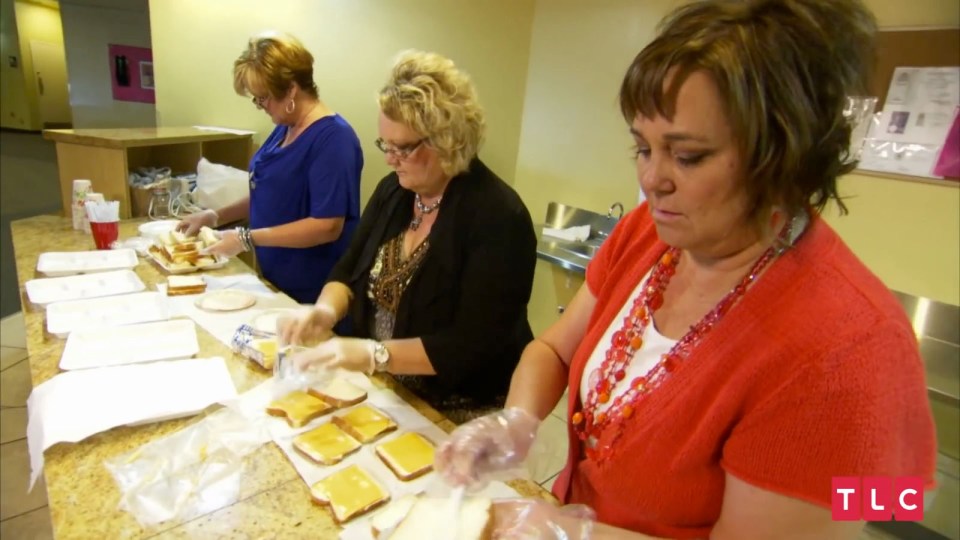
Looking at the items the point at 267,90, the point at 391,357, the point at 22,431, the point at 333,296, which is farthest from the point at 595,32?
the point at 22,431

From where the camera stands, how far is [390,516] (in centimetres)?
94

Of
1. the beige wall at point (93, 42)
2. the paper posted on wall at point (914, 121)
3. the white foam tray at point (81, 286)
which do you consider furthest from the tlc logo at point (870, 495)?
the beige wall at point (93, 42)

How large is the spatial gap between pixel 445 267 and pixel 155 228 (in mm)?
1775

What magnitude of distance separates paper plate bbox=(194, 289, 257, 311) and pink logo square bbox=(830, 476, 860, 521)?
5.55 ft

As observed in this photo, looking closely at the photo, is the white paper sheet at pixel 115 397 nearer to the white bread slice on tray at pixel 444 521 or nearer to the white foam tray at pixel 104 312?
the white foam tray at pixel 104 312

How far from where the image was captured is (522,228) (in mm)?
1479

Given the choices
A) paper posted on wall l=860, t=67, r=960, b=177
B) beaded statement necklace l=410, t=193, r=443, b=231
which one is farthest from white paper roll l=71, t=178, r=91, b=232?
paper posted on wall l=860, t=67, r=960, b=177

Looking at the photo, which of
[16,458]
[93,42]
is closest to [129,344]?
[16,458]

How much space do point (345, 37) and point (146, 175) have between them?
1.45m

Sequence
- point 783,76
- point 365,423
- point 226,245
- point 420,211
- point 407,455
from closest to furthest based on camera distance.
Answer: point 783,76
point 407,455
point 365,423
point 420,211
point 226,245

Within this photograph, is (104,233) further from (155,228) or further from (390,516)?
(390,516)

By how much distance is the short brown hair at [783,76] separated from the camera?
68 cm

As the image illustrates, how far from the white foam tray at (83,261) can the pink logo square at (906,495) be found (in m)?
2.39

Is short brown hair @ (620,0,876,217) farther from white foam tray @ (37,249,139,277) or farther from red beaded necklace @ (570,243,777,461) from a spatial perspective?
white foam tray @ (37,249,139,277)
